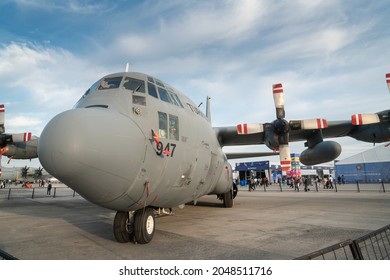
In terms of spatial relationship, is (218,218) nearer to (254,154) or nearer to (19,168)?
(254,154)

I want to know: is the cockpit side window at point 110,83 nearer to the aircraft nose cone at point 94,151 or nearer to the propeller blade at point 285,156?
the aircraft nose cone at point 94,151

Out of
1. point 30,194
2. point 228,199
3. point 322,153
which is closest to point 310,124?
point 322,153

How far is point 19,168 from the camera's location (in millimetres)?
72750

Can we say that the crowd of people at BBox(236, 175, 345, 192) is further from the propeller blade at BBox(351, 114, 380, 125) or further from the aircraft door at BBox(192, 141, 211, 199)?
the aircraft door at BBox(192, 141, 211, 199)

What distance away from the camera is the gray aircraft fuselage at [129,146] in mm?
4449

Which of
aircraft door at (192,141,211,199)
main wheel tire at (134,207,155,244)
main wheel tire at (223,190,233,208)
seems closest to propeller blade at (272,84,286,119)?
main wheel tire at (223,190,233,208)

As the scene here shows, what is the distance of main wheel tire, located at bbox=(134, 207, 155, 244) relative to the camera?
6488 millimetres

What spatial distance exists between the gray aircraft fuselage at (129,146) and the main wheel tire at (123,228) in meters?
0.73

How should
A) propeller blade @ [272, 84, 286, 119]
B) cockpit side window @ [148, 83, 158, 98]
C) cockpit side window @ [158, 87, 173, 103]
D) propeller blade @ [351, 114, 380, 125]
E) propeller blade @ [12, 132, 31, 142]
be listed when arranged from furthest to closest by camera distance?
propeller blade @ [12, 132, 31, 142]
propeller blade @ [272, 84, 286, 119]
propeller blade @ [351, 114, 380, 125]
cockpit side window @ [158, 87, 173, 103]
cockpit side window @ [148, 83, 158, 98]

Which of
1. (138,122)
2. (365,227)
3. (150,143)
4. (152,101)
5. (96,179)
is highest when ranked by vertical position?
(152,101)
